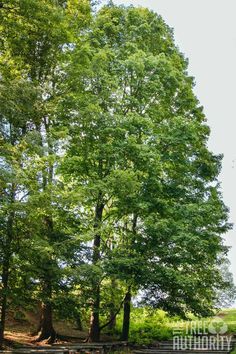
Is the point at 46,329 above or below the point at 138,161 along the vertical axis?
below

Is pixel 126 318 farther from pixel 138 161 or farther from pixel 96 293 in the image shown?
pixel 138 161

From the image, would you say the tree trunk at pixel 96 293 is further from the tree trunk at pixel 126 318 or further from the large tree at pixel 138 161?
the tree trunk at pixel 126 318

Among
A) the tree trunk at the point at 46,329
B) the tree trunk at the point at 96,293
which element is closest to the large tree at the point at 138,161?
the tree trunk at the point at 96,293

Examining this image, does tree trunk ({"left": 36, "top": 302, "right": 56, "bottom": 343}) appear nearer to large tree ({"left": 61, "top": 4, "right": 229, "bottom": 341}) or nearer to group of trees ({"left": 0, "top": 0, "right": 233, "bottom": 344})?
group of trees ({"left": 0, "top": 0, "right": 233, "bottom": 344})

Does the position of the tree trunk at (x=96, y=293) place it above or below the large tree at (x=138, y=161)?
below

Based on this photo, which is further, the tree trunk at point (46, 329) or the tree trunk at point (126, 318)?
the tree trunk at point (126, 318)

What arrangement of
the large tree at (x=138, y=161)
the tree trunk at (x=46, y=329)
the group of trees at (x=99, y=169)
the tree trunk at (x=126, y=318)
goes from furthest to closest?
1. the tree trunk at (x=126, y=318)
2. the large tree at (x=138, y=161)
3. the tree trunk at (x=46, y=329)
4. the group of trees at (x=99, y=169)

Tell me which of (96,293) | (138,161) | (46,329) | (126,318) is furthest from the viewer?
(126,318)

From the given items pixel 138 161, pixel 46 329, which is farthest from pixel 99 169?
pixel 46 329

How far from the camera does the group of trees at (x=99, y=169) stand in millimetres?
11672

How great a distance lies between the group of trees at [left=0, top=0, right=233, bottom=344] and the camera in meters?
11.7

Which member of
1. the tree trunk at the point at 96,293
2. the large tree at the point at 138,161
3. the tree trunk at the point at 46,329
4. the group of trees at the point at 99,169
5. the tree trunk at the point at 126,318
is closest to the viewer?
the group of trees at the point at 99,169

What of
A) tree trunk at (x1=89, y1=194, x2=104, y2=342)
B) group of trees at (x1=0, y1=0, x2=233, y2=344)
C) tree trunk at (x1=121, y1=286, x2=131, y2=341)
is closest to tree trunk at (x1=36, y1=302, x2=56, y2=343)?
group of trees at (x1=0, y1=0, x2=233, y2=344)

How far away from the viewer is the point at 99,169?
17.4 metres
